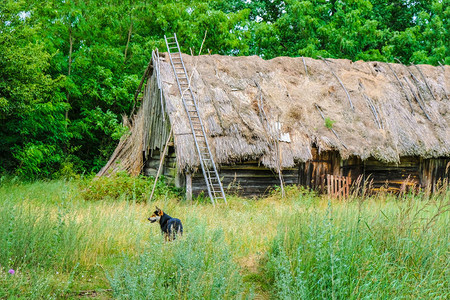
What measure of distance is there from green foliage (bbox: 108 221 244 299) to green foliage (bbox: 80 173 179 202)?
5.29 meters

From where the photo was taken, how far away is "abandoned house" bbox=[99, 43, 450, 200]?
35.8 ft

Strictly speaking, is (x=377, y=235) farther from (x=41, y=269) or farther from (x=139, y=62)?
(x=139, y=62)

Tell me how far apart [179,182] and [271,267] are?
615cm

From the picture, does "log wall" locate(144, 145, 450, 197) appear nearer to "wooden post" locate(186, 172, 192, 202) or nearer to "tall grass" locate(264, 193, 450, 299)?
"wooden post" locate(186, 172, 192, 202)

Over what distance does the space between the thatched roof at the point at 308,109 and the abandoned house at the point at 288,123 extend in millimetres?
33

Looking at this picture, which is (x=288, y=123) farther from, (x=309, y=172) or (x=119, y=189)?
(x=119, y=189)

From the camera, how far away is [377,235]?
4.57 meters

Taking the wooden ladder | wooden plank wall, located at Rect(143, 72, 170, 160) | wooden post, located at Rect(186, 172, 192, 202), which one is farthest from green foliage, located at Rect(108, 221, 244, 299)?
wooden plank wall, located at Rect(143, 72, 170, 160)

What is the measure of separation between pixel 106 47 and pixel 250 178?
925 cm

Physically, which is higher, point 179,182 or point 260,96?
point 260,96

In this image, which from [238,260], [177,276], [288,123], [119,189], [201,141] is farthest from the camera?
[288,123]

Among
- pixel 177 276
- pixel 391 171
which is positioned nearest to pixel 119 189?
pixel 177 276

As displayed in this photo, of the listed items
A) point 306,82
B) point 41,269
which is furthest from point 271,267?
point 306,82

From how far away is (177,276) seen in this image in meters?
3.95
